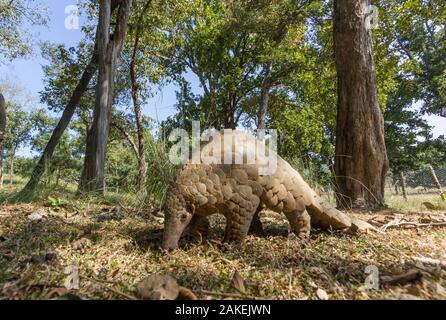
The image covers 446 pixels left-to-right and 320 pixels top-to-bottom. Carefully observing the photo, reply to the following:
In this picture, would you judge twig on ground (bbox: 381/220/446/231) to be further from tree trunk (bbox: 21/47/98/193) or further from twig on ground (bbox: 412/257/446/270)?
tree trunk (bbox: 21/47/98/193)

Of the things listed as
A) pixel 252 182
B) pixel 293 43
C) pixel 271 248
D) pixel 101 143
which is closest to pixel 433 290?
pixel 271 248

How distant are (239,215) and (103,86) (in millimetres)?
5001

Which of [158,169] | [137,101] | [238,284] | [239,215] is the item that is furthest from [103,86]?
[137,101]

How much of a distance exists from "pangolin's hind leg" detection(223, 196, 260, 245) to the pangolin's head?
1.14 ft

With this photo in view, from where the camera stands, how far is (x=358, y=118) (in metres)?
4.58

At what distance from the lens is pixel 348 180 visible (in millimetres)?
4617

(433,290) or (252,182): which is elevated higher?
(252,182)

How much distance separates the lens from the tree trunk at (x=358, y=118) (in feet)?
14.9

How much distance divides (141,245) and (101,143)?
4042 mm

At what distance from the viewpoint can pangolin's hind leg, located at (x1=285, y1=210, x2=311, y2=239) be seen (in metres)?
2.58

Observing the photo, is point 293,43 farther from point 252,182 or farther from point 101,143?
point 252,182

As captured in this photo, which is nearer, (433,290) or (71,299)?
(71,299)
